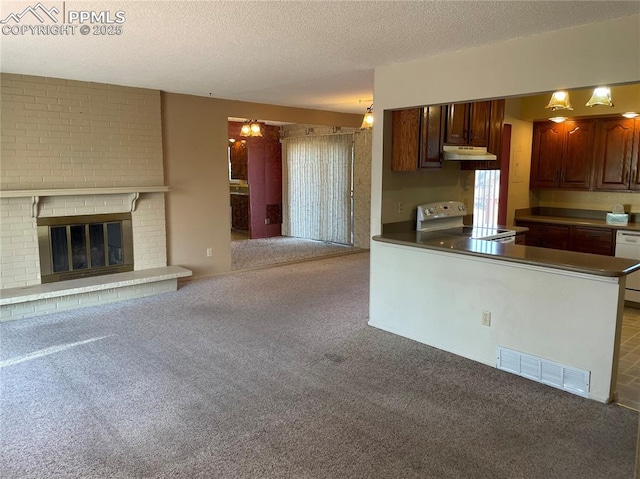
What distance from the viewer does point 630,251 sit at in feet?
16.9

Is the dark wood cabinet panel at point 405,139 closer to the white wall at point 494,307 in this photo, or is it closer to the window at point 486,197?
the white wall at point 494,307

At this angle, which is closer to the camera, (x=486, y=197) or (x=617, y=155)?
(x=617, y=155)

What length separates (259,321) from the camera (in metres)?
4.61

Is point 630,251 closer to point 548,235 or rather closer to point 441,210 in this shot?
point 548,235

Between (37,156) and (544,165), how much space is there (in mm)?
6149

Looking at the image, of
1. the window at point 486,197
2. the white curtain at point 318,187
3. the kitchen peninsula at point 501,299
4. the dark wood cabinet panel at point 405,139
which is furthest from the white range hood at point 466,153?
the white curtain at point 318,187

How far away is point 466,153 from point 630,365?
90.2 inches

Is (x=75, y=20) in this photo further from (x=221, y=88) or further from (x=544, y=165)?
(x=544, y=165)

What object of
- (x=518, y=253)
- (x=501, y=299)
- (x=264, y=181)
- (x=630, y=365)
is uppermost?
(x=264, y=181)

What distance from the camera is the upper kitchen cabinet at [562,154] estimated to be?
580cm

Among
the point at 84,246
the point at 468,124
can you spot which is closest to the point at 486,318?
the point at 468,124

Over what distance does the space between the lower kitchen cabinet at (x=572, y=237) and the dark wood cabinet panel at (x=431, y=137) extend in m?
2.35

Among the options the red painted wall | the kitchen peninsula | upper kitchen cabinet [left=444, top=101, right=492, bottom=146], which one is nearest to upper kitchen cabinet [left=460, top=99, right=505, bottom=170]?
upper kitchen cabinet [left=444, top=101, right=492, bottom=146]
